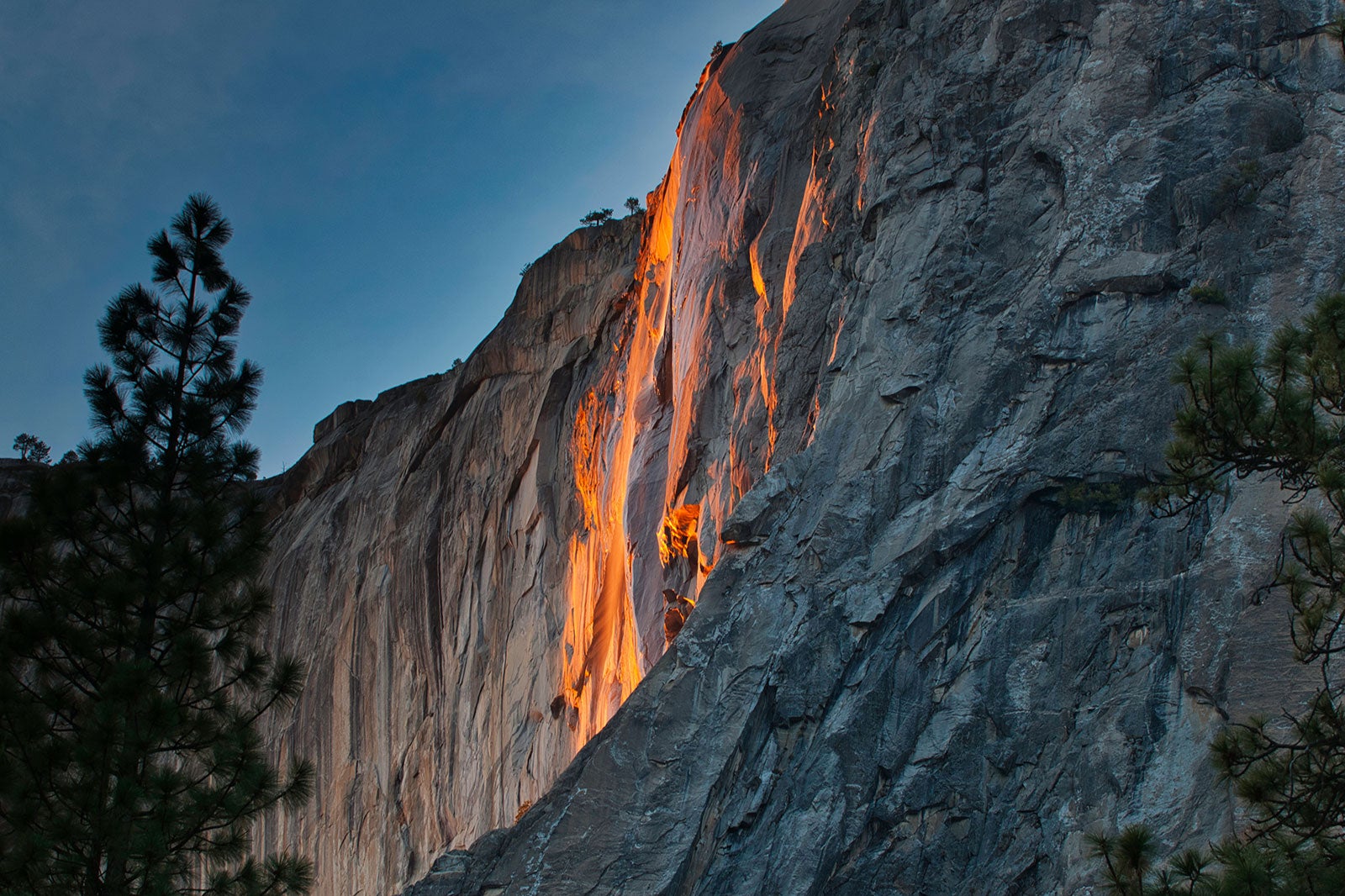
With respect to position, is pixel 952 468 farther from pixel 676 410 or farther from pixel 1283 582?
pixel 676 410

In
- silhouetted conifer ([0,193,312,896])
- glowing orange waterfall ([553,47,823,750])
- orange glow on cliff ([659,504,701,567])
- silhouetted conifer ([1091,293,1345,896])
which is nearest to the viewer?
silhouetted conifer ([1091,293,1345,896])

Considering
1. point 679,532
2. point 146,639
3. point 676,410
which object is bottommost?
→ point 146,639

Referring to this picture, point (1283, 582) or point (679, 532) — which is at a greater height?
point (679, 532)

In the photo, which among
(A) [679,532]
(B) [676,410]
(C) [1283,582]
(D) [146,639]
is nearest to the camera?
(C) [1283,582]

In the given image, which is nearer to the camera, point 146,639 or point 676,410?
point 146,639

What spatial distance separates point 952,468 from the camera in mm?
14648

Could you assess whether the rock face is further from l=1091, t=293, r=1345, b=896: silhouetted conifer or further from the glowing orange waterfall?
l=1091, t=293, r=1345, b=896: silhouetted conifer

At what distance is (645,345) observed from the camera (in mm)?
25984

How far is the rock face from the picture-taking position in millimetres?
12688

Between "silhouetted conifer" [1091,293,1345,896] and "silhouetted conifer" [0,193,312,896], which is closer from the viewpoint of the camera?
"silhouetted conifer" [1091,293,1345,896]

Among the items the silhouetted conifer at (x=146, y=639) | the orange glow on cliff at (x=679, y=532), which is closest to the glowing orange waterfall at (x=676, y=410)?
the orange glow on cliff at (x=679, y=532)

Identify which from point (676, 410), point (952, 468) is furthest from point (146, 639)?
point (676, 410)

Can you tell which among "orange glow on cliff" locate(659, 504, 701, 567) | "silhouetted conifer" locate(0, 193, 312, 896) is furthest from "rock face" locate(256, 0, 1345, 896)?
"silhouetted conifer" locate(0, 193, 312, 896)

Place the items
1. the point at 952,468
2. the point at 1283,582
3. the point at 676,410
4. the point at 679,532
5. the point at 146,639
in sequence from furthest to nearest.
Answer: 1. the point at 676,410
2. the point at 679,532
3. the point at 952,468
4. the point at 146,639
5. the point at 1283,582
